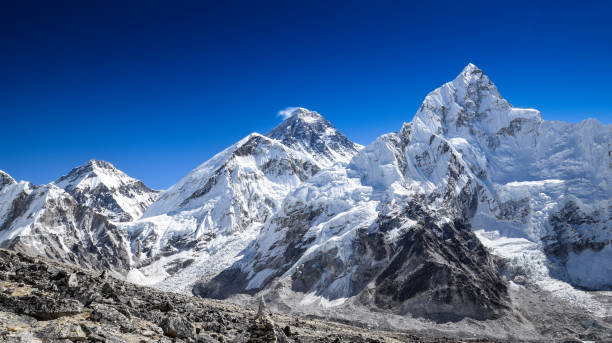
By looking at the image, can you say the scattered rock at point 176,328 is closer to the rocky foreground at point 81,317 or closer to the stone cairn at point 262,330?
the rocky foreground at point 81,317

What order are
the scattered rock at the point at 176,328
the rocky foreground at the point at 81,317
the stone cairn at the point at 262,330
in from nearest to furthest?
1. the rocky foreground at the point at 81,317
2. the stone cairn at the point at 262,330
3. the scattered rock at the point at 176,328

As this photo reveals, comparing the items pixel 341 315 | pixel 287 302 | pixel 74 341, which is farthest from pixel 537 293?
pixel 74 341

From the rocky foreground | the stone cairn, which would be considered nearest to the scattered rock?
the rocky foreground

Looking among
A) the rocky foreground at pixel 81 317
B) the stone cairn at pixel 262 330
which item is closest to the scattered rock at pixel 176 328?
the rocky foreground at pixel 81 317

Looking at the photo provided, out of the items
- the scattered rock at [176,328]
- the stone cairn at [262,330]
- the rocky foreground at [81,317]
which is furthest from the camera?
the scattered rock at [176,328]

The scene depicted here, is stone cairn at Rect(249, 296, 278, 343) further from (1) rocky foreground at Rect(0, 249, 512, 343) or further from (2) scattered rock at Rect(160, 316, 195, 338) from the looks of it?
(2) scattered rock at Rect(160, 316, 195, 338)

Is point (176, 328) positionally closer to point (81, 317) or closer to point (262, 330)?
point (81, 317)

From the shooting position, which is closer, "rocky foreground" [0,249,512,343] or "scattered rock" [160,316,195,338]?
"rocky foreground" [0,249,512,343]

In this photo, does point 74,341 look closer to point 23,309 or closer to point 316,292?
point 23,309

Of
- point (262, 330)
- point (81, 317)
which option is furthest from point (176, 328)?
point (262, 330)

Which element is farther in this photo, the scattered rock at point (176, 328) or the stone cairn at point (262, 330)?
the scattered rock at point (176, 328)

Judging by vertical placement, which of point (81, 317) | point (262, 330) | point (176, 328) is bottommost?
point (176, 328)
